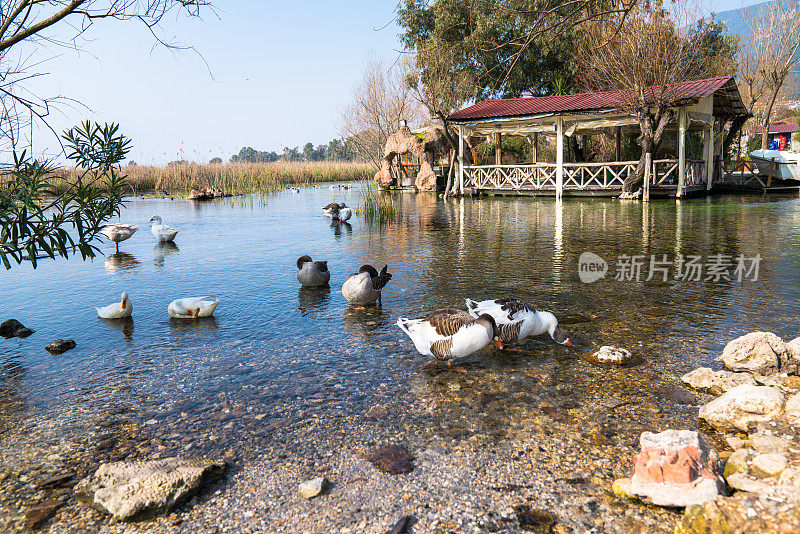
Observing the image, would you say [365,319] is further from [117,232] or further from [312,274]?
[117,232]

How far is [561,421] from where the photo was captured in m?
3.61

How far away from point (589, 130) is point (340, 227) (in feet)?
47.8

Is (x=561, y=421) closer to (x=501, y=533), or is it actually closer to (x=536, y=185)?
(x=501, y=533)

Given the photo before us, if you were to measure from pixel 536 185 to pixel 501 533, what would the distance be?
20.7 m

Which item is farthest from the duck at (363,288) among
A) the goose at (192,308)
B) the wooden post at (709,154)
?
the wooden post at (709,154)

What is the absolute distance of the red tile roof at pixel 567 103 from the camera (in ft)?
57.7

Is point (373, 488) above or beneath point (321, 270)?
beneath

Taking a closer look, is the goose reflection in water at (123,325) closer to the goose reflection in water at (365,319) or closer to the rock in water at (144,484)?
the goose reflection in water at (365,319)

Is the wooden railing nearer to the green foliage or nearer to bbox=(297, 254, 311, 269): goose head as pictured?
bbox=(297, 254, 311, 269): goose head

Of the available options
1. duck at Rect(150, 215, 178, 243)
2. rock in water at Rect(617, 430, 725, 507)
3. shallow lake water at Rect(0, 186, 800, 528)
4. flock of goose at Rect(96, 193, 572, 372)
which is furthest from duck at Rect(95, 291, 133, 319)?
duck at Rect(150, 215, 178, 243)

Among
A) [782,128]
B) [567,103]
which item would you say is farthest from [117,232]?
[782,128]

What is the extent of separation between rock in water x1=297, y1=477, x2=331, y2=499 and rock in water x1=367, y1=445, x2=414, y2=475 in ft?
1.11

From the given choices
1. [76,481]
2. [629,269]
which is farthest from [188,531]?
[629,269]

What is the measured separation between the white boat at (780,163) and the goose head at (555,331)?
2042cm
